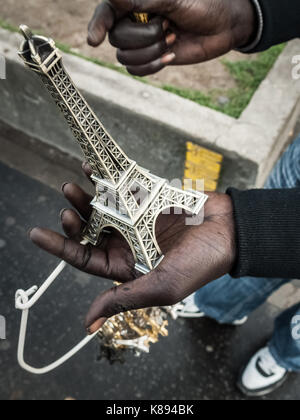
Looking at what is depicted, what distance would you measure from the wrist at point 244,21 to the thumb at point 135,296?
1.67 m

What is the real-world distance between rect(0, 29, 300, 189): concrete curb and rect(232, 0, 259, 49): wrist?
993 mm

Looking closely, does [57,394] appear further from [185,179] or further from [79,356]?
[185,179]

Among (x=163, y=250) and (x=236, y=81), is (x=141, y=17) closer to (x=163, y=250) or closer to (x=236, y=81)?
(x=163, y=250)

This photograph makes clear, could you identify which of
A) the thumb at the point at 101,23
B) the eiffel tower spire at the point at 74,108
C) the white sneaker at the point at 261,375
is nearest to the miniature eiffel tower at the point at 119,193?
the eiffel tower spire at the point at 74,108

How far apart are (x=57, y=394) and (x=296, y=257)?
2170 mm

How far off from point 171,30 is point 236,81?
6.70 ft

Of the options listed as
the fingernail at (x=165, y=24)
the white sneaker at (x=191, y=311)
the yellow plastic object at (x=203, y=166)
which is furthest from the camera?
the yellow plastic object at (x=203, y=166)

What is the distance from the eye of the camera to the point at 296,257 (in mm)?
1971

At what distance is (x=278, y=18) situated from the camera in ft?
8.08

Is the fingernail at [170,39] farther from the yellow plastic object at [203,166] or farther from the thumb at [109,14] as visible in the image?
the yellow plastic object at [203,166]

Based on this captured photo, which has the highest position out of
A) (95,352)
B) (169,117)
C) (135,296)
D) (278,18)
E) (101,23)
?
(278,18)

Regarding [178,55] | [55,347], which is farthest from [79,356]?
[178,55]

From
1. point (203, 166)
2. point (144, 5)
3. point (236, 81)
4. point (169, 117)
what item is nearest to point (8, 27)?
point (169, 117)

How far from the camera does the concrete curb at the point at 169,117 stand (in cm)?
347
